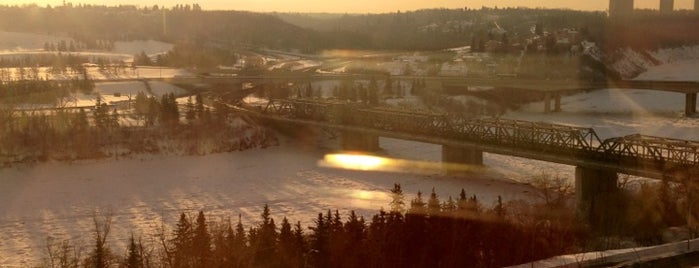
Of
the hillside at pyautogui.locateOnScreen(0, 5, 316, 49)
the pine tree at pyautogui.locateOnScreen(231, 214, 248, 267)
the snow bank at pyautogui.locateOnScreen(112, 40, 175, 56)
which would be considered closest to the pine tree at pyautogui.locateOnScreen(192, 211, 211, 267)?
the pine tree at pyautogui.locateOnScreen(231, 214, 248, 267)

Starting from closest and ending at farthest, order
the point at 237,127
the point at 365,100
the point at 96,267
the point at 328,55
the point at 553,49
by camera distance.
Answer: the point at 96,267 < the point at 237,127 < the point at 365,100 < the point at 553,49 < the point at 328,55

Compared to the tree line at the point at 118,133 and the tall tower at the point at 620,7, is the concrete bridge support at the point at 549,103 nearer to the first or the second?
the tree line at the point at 118,133

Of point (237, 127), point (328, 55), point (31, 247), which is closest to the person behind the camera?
point (31, 247)

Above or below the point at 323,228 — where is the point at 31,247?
below

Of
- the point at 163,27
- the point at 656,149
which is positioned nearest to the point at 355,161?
the point at 656,149

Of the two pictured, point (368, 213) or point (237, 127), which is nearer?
point (368, 213)

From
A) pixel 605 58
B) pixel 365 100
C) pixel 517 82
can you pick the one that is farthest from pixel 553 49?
pixel 365 100

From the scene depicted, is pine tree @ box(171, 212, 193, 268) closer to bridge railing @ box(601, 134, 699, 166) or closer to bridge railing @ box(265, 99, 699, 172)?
bridge railing @ box(265, 99, 699, 172)

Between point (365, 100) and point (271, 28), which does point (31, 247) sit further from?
point (271, 28)
